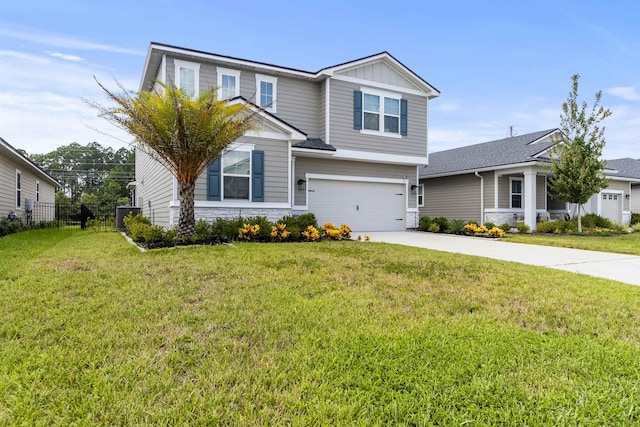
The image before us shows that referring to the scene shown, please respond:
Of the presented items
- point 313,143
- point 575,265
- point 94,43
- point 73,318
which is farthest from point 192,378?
point 94,43

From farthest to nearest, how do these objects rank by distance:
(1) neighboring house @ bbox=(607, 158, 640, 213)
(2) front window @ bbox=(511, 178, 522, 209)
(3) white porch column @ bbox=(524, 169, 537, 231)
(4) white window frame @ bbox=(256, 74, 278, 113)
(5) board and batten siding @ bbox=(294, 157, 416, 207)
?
1. (1) neighboring house @ bbox=(607, 158, 640, 213)
2. (2) front window @ bbox=(511, 178, 522, 209)
3. (3) white porch column @ bbox=(524, 169, 537, 231)
4. (5) board and batten siding @ bbox=(294, 157, 416, 207)
5. (4) white window frame @ bbox=(256, 74, 278, 113)

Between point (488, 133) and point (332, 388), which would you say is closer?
point (332, 388)

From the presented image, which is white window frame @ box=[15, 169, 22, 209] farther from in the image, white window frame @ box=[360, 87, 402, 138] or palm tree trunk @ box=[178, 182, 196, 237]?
white window frame @ box=[360, 87, 402, 138]

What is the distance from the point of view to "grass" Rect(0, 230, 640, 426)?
6.41 feet

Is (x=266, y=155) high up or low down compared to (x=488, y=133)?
down

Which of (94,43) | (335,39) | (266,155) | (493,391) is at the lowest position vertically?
(493,391)

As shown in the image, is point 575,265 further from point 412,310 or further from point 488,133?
point 488,133

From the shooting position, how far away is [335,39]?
628 inches

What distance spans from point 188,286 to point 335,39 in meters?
14.5

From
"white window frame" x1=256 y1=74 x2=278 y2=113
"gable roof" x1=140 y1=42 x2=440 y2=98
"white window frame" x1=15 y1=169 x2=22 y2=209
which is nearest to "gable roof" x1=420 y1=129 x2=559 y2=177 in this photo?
"gable roof" x1=140 y1=42 x2=440 y2=98

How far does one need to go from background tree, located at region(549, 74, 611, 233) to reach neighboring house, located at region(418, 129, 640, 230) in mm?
933

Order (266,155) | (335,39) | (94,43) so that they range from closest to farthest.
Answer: (266,155) < (94,43) < (335,39)

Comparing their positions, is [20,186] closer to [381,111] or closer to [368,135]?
[368,135]

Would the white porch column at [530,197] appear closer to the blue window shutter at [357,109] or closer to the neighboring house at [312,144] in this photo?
the neighboring house at [312,144]
